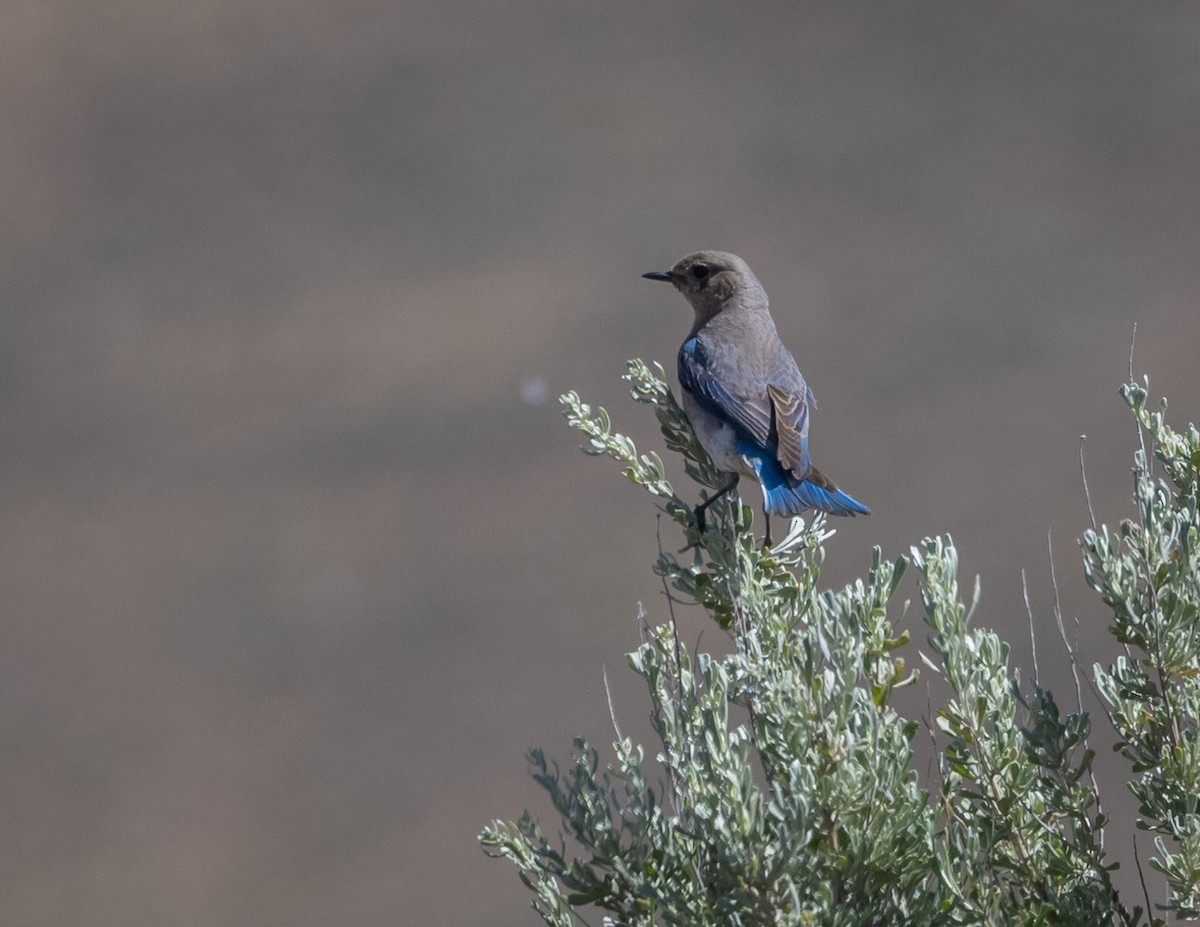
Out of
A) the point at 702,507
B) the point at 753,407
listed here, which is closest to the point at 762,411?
the point at 753,407

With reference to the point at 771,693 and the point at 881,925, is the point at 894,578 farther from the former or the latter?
the point at 881,925

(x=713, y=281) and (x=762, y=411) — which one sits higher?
(x=713, y=281)

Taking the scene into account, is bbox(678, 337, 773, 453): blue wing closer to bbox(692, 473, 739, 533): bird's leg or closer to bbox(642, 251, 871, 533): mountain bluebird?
bbox(642, 251, 871, 533): mountain bluebird

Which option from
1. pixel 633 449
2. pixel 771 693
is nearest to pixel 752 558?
pixel 633 449

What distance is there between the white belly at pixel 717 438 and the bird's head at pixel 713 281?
2.62ft

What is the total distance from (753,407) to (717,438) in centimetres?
14

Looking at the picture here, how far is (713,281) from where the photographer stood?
159 inches

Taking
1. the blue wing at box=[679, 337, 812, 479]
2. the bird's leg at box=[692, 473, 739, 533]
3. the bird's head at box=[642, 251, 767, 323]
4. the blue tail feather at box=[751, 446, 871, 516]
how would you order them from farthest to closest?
A: the bird's head at box=[642, 251, 767, 323] < the blue wing at box=[679, 337, 812, 479] < the blue tail feather at box=[751, 446, 871, 516] < the bird's leg at box=[692, 473, 739, 533]

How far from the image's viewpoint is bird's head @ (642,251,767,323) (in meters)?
3.97

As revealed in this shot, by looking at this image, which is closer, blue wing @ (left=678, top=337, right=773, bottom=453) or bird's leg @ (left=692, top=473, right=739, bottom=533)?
bird's leg @ (left=692, top=473, right=739, bottom=533)

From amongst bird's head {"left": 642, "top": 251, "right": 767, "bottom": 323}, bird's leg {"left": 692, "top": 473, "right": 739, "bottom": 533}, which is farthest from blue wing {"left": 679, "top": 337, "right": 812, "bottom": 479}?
bird's head {"left": 642, "top": 251, "right": 767, "bottom": 323}

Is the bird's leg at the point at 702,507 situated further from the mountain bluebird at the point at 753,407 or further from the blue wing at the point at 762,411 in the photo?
the blue wing at the point at 762,411

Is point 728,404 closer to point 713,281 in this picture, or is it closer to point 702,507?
point 702,507

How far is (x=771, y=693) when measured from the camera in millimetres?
1901
